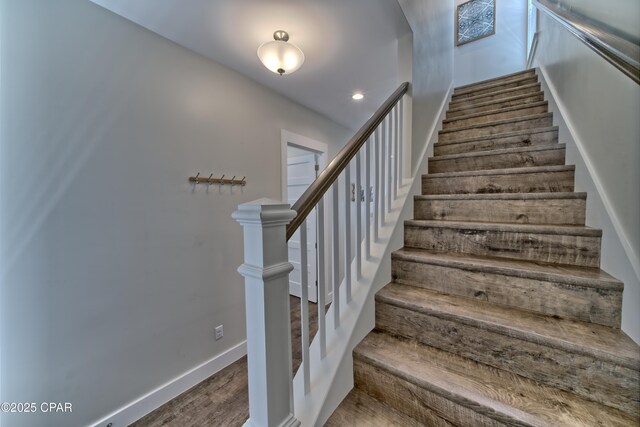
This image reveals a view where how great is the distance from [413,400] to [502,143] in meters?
1.83

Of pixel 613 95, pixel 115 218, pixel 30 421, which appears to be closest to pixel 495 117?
pixel 613 95

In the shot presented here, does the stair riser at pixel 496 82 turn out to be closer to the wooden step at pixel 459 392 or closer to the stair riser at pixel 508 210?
the stair riser at pixel 508 210

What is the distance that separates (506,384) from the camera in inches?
33.1

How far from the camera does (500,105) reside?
93.5 inches

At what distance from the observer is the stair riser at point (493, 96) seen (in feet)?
7.89

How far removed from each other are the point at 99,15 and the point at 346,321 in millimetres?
2133

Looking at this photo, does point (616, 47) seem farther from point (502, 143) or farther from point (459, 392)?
point (502, 143)

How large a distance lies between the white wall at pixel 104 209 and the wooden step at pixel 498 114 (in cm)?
208

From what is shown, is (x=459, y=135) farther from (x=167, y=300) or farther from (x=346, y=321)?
(x=167, y=300)

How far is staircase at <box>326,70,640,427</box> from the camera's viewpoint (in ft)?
2.49

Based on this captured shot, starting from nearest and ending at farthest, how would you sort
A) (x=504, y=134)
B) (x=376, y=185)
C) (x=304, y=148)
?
(x=376, y=185) → (x=504, y=134) → (x=304, y=148)

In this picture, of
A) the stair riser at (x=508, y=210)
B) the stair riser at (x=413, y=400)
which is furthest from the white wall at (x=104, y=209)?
the stair riser at (x=508, y=210)

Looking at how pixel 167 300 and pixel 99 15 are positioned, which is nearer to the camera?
pixel 99 15
